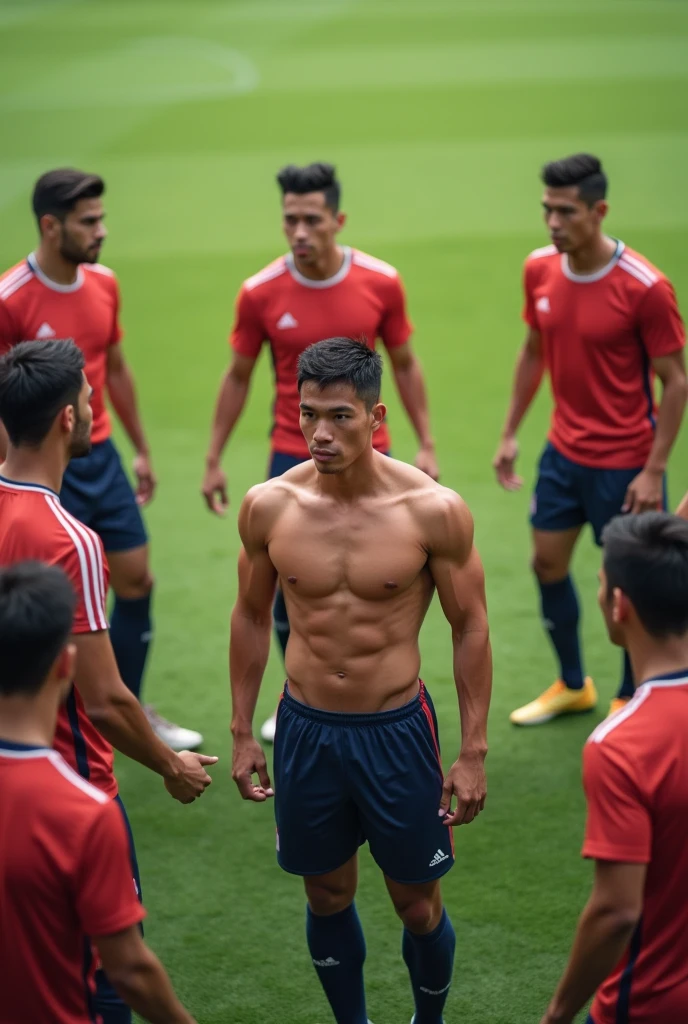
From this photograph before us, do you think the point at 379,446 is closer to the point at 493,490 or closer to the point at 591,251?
the point at 591,251

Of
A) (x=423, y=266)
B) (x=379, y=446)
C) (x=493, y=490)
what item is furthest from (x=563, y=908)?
(x=423, y=266)

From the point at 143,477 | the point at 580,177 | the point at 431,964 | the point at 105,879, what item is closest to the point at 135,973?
the point at 105,879

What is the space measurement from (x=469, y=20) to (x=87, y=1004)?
21860 millimetres

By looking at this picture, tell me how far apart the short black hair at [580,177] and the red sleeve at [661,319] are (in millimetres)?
467

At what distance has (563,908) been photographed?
444 cm

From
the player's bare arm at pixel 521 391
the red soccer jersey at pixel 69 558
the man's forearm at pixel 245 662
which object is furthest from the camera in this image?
the player's bare arm at pixel 521 391

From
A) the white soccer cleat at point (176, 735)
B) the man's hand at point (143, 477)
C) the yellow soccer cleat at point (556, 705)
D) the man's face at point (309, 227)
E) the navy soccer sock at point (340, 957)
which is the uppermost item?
the man's face at point (309, 227)

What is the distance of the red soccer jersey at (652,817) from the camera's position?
2537 millimetres

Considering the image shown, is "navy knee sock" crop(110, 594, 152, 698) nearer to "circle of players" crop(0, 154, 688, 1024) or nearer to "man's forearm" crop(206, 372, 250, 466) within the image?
"circle of players" crop(0, 154, 688, 1024)

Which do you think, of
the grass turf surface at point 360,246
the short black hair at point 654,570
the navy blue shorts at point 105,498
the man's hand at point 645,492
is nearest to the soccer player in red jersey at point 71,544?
the grass turf surface at point 360,246

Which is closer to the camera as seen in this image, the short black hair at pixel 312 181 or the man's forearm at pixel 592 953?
the man's forearm at pixel 592 953

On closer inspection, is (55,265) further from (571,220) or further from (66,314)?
(571,220)

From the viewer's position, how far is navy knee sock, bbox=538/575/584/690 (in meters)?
5.66

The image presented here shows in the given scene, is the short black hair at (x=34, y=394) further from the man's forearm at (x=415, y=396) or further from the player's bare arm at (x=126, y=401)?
the man's forearm at (x=415, y=396)
